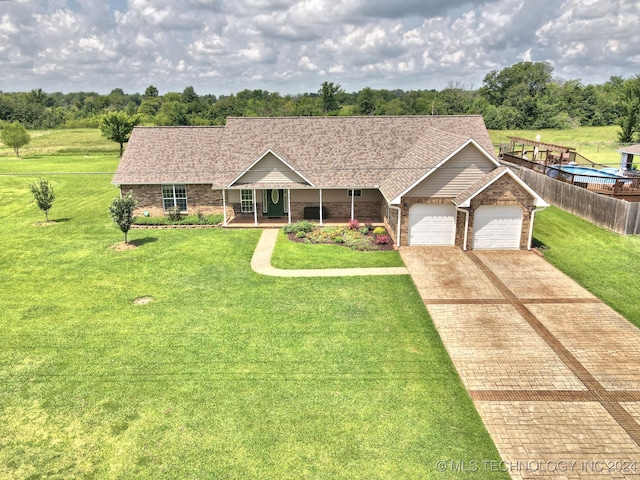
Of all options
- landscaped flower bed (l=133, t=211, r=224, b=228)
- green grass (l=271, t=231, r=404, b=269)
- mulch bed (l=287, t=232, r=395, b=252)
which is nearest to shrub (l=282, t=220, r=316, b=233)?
mulch bed (l=287, t=232, r=395, b=252)

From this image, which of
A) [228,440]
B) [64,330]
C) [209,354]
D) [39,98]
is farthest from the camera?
[39,98]

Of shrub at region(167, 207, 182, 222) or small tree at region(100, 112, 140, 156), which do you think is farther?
small tree at region(100, 112, 140, 156)

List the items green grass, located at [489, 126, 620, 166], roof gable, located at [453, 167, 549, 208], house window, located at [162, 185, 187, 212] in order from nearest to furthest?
roof gable, located at [453, 167, 549, 208], house window, located at [162, 185, 187, 212], green grass, located at [489, 126, 620, 166]

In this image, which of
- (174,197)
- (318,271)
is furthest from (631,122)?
(174,197)

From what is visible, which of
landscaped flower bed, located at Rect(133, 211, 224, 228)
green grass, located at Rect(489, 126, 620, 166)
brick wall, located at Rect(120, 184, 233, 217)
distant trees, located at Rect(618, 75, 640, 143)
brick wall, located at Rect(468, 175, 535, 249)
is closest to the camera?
brick wall, located at Rect(468, 175, 535, 249)

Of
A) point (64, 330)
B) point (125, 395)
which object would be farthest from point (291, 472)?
point (64, 330)

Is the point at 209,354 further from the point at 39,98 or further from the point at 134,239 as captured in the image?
the point at 39,98

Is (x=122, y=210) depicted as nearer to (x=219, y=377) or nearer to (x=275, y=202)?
(x=275, y=202)

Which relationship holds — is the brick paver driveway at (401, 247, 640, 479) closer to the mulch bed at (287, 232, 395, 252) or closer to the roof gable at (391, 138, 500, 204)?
the mulch bed at (287, 232, 395, 252)
